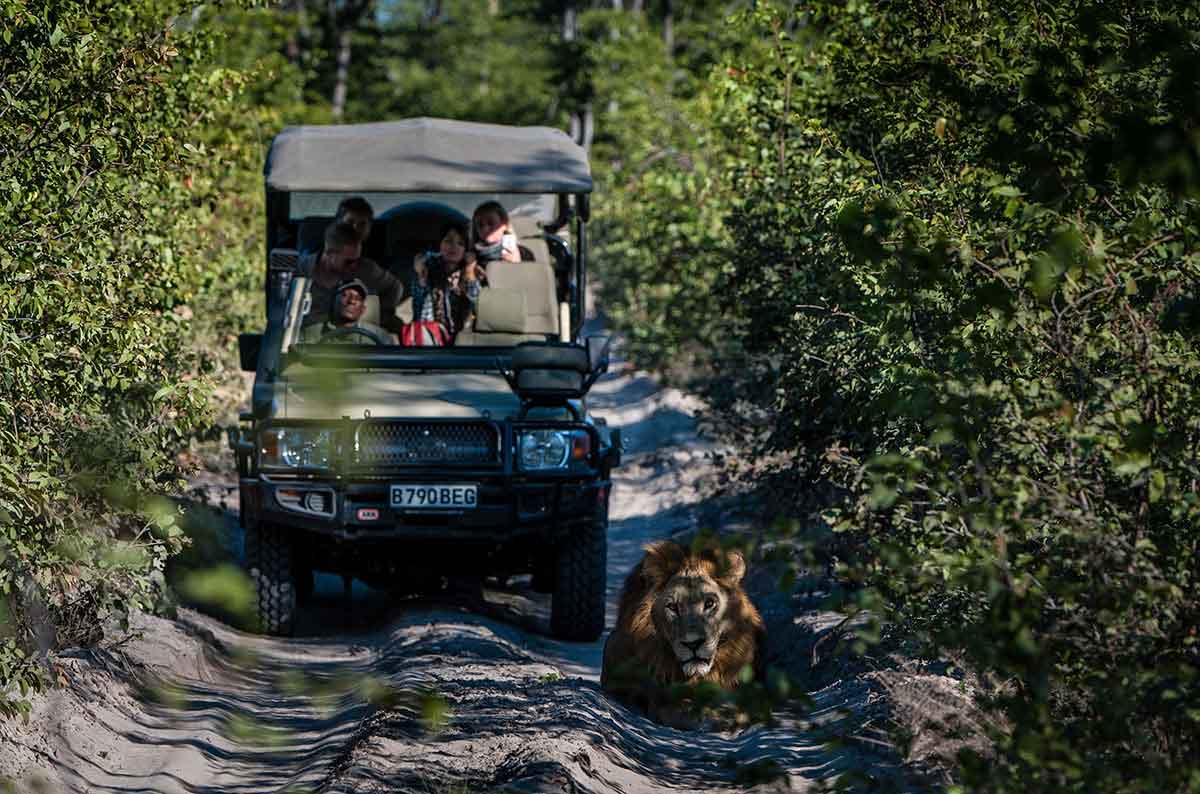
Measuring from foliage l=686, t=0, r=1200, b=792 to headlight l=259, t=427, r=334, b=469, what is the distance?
8.82ft

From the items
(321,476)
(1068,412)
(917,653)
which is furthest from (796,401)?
(1068,412)

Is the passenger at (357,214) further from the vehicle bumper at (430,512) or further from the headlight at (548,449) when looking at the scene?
the headlight at (548,449)

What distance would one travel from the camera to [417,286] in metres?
10.0

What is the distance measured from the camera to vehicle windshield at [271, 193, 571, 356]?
32.2 ft

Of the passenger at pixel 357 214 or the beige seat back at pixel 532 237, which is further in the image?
the beige seat back at pixel 532 237

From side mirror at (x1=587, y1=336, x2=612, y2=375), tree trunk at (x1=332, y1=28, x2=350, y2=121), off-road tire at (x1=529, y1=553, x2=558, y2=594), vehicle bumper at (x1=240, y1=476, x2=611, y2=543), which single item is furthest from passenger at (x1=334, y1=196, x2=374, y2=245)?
tree trunk at (x1=332, y1=28, x2=350, y2=121)

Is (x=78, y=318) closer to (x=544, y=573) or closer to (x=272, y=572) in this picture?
(x=272, y=572)

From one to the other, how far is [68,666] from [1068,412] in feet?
14.7

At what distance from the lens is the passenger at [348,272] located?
9891 mm

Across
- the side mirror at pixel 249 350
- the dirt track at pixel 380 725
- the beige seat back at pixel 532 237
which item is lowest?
the dirt track at pixel 380 725

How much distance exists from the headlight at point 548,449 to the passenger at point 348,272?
5.26ft

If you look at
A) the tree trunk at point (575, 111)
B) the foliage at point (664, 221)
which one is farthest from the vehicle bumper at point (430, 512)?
the tree trunk at point (575, 111)

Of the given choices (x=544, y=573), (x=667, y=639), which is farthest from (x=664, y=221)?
(x=667, y=639)

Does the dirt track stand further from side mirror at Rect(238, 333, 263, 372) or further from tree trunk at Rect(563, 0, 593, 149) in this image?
tree trunk at Rect(563, 0, 593, 149)
